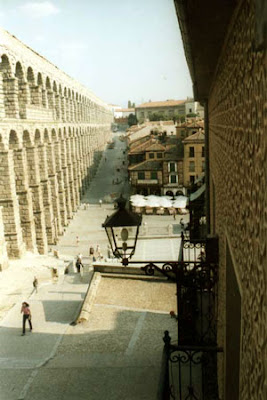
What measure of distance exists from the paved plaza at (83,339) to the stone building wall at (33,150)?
5.76 meters

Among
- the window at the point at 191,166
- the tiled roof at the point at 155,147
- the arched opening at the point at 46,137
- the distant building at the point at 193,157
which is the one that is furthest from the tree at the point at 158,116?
the arched opening at the point at 46,137

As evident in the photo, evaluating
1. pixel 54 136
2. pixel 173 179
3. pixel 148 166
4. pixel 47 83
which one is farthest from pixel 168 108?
pixel 47 83

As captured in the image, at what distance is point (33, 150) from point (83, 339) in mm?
19035

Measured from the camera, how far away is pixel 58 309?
1593 cm

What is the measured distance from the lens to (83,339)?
39.9 ft

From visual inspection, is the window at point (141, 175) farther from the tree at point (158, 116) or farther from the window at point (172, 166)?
the tree at point (158, 116)

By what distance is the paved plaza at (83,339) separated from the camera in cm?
969

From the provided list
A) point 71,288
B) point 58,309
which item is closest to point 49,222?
point 71,288

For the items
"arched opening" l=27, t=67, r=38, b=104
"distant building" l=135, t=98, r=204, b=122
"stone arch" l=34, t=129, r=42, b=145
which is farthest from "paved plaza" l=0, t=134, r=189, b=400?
"distant building" l=135, t=98, r=204, b=122

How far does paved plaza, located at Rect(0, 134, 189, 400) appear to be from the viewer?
9688mm

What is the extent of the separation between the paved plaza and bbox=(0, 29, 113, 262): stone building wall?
5.76m

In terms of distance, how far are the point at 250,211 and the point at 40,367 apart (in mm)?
9987

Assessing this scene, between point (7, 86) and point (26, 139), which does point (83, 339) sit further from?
point (26, 139)

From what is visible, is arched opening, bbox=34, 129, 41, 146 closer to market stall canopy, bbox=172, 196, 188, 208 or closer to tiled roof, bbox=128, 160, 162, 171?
market stall canopy, bbox=172, 196, 188, 208
